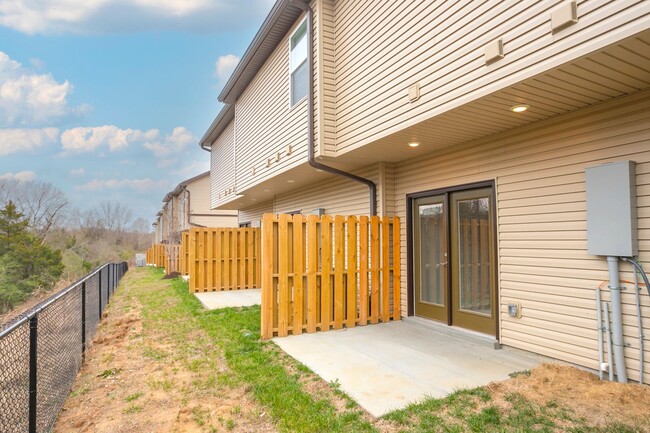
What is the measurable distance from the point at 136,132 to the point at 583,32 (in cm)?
8150

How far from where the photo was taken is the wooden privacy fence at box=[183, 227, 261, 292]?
1106 cm

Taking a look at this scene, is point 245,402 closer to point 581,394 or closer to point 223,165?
point 581,394

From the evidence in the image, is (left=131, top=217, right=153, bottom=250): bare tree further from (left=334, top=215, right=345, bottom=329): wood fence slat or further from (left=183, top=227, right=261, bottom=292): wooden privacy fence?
(left=334, top=215, right=345, bottom=329): wood fence slat

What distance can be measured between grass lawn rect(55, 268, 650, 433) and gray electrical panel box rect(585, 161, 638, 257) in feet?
4.36

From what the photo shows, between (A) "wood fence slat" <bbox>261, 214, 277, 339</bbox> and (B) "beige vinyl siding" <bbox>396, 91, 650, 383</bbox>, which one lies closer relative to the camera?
(B) "beige vinyl siding" <bbox>396, 91, 650, 383</bbox>

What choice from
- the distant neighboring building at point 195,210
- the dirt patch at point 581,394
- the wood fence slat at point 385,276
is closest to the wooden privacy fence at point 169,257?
Result: the distant neighboring building at point 195,210

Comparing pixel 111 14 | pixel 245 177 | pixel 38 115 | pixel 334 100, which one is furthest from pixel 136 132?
pixel 334 100

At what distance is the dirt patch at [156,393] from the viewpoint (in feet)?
10.6

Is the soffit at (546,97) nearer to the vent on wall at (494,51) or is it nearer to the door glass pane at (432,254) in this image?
the vent on wall at (494,51)

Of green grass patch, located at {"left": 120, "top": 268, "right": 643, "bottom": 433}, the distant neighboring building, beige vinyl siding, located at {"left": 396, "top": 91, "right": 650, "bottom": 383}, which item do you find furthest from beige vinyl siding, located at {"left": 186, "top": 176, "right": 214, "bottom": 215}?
beige vinyl siding, located at {"left": 396, "top": 91, "right": 650, "bottom": 383}

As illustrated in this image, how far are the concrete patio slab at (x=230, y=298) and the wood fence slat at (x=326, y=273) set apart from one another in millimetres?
3073

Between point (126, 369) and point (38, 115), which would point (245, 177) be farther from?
point (38, 115)

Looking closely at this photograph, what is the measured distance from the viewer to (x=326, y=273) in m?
6.24

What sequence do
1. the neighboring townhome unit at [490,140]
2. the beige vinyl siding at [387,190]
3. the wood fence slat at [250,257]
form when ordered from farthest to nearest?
the wood fence slat at [250,257]
the beige vinyl siding at [387,190]
the neighboring townhome unit at [490,140]
